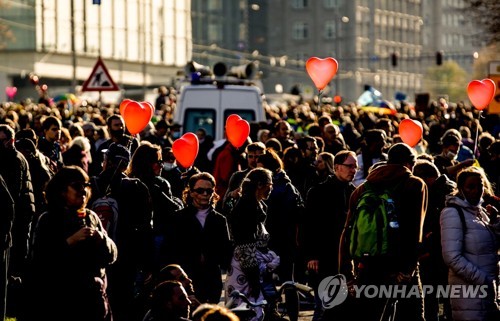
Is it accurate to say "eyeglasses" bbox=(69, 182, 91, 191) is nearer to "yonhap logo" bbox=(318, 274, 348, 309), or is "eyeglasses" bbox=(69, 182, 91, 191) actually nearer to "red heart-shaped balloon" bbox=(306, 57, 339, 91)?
"yonhap logo" bbox=(318, 274, 348, 309)

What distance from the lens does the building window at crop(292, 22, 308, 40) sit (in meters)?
154

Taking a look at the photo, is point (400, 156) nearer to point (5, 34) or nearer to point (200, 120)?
point (200, 120)

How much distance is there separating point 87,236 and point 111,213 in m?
2.76

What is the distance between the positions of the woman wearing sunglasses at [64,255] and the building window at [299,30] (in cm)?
14562

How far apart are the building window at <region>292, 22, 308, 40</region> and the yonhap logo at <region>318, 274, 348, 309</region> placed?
5606 inches

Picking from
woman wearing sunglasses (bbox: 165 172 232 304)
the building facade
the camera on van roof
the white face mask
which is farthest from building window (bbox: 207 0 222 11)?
woman wearing sunglasses (bbox: 165 172 232 304)

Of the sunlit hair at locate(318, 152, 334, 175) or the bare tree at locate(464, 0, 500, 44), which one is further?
the bare tree at locate(464, 0, 500, 44)

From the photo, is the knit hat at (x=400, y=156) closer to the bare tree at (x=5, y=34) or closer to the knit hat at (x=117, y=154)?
the knit hat at (x=117, y=154)

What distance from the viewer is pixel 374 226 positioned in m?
9.91

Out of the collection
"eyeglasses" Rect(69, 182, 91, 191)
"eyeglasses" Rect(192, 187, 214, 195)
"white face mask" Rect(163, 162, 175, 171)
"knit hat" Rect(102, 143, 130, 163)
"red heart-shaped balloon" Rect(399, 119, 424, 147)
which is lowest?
"eyeglasses" Rect(192, 187, 214, 195)

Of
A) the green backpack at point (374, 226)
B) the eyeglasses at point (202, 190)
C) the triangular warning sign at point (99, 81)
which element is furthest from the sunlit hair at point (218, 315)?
the triangular warning sign at point (99, 81)

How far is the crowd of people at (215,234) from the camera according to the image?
877cm

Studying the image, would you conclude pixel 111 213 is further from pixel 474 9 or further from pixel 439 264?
pixel 474 9

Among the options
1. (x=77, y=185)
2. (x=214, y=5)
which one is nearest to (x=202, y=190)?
(x=77, y=185)
